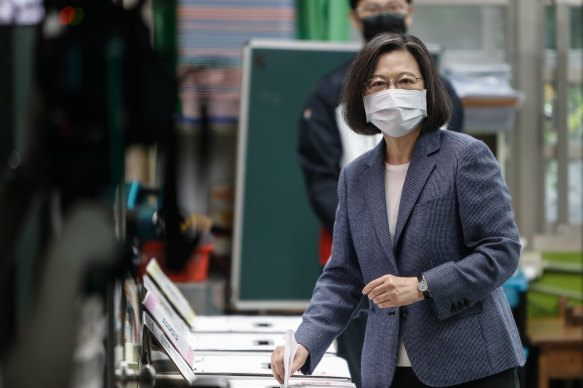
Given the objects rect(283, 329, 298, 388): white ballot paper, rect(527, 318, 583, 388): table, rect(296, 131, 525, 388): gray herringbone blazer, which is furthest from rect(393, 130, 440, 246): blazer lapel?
rect(527, 318, 583, 388): table

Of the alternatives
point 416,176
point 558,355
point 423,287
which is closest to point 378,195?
point 416,176

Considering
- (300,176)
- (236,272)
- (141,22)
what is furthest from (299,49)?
(141,22)

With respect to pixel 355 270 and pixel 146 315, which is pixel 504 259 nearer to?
pixel 355 270

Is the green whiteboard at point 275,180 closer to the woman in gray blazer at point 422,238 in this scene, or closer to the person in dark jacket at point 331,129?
the person in dark jacket at point 331,129

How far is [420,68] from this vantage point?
1.23 meters

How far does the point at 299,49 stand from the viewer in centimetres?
357

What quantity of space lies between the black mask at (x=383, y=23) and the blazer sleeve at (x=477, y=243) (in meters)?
0.84

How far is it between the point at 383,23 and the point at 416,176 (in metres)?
0.87

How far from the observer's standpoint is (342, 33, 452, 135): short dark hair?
48.1 inches

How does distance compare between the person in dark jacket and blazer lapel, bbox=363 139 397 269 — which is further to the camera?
the person in dark jacket

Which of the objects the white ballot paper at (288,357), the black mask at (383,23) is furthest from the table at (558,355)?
the white ballot paper at (288,357)

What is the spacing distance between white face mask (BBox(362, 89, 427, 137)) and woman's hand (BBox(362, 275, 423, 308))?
26 cm

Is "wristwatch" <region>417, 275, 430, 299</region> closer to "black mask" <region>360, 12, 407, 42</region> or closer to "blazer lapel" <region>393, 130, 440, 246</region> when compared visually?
"blazer lapel" <region>393, 130, 440, 246</region>

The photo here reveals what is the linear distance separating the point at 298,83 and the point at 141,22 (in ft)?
10.2
